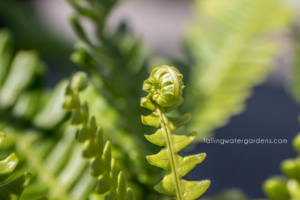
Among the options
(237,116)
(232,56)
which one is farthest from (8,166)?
(237,116)

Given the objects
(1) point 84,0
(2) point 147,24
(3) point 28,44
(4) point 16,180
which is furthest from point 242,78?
(2) point 147,24

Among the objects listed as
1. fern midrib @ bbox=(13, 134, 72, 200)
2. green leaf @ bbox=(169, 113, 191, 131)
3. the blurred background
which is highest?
green leaf @ bbox=(169, 113, 191, 131)

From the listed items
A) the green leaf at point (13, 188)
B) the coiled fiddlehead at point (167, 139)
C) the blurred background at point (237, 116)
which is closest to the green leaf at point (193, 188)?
the coiled fiddlehead at point (167, 139)

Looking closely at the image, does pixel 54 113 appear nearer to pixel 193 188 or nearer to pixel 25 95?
pixel 25 95

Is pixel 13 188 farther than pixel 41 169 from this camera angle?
No

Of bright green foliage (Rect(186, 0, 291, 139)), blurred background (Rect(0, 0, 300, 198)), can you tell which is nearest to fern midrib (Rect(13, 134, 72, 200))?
bright green foliage (Rect(186, 0, 291, 139))

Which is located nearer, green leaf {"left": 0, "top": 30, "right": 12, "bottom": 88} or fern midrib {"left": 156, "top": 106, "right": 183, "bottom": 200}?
fern midrib {"left": 156, "top": 106, "right": 183, "bottom": 200}

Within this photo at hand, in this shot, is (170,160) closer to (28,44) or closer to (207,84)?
(207,84)

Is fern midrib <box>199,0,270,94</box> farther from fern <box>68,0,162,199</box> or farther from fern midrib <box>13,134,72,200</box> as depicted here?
fern midrib <box>13,134,72,200</box>
